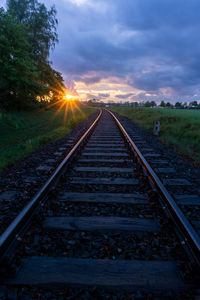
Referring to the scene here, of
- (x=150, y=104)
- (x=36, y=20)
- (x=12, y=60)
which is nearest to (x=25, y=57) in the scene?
(x=12, y=60)

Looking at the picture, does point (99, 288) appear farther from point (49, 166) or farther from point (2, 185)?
point (49, 166)

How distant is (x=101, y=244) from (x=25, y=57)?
43.0ft

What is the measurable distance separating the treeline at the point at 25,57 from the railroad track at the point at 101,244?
10.5 metres

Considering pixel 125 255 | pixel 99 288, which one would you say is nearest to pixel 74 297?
pixel 99 288

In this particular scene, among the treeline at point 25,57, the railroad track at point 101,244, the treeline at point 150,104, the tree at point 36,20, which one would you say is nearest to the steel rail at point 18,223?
the railroad track at point 101,244

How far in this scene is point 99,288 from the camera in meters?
1.47

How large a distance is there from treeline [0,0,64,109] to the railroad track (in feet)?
34.3

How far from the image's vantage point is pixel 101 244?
1944mm

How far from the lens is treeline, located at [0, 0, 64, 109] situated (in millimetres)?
10336

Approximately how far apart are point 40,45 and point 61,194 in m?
22.8

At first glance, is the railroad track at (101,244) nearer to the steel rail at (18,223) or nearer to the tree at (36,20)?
the steel rail at (18,223)

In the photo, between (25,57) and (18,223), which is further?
(25,57)

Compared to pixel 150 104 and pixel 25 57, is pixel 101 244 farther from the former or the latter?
pixel 150 104

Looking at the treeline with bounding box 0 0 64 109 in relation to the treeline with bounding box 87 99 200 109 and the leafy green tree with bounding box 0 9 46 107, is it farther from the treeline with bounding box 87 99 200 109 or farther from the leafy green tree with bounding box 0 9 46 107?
the treeline with bounding box 87 99 200 109
